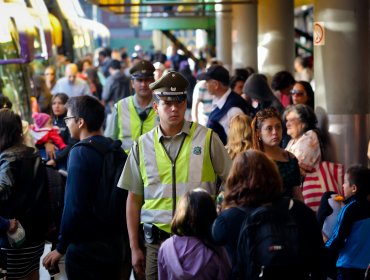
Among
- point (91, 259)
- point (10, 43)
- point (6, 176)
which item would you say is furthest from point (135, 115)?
point (10, 43)

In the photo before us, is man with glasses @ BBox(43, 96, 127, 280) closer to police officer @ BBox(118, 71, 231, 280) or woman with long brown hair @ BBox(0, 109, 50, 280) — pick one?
police officer @ BBox(118, 71, 231, 280)

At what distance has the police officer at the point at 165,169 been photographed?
22.4 ft

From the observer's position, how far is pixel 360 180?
24.9ft

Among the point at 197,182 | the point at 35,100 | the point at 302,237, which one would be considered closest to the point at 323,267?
the point at 302,237

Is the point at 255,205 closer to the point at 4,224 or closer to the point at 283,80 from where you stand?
the point at 4,224

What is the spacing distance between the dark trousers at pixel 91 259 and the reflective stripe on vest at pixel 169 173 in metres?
0.40

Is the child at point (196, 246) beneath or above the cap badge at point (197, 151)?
beneath

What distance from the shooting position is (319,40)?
1113 centimetres

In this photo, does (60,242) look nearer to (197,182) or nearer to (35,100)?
(197,182)

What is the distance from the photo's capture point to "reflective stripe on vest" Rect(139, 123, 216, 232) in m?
6.81

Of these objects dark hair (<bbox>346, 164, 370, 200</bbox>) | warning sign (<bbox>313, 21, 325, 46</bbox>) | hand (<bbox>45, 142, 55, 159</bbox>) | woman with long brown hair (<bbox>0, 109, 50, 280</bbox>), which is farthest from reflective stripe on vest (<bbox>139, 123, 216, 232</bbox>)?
hand (<bbox>45, 142, 55, 159</bbox>)

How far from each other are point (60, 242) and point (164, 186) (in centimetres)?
86

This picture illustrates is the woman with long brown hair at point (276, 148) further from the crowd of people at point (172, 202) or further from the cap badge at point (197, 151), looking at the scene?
the cap badge at point (197, 151)

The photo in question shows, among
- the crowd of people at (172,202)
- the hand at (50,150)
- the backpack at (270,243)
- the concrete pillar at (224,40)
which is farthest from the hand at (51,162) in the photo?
the concrete pillar at (224,40)
